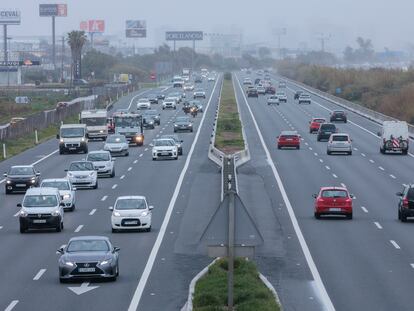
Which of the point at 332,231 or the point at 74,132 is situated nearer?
the point at 332,231

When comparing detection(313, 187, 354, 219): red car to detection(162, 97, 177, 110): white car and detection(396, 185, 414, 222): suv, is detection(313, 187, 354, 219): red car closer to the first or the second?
detection(396, 185, 414, 222): suv

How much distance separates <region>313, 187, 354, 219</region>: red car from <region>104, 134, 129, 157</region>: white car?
33.3m

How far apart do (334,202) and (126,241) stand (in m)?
9.25

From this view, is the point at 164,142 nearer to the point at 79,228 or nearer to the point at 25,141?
the point at 25,141

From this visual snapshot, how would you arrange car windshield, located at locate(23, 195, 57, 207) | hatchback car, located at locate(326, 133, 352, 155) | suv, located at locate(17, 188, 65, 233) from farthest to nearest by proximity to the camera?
hatchback car, located at locate(326, 133, 352, 155) → car windshield, located at locate(23, 195, 57, 207) → suv, located at locate(17, 188, 65, 233)

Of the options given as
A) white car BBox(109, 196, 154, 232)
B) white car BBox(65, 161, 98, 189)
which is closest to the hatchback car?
white car BBox(65, 161, 98, 189)

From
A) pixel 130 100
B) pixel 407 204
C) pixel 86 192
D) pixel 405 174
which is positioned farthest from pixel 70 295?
pixel 130 100

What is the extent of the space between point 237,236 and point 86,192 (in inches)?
1487

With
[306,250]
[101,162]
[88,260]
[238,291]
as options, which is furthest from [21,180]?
[238,291]

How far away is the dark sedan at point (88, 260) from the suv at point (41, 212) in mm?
10906

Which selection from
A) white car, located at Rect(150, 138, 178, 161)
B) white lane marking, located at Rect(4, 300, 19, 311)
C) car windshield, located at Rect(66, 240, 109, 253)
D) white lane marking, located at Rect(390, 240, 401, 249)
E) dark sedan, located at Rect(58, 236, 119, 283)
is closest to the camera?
white lane marking, located at Rect(4, 300, 19, 311)

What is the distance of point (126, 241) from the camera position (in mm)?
38781

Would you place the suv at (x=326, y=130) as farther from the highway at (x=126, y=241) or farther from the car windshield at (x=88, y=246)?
the car windshield at (x=88, y=246)

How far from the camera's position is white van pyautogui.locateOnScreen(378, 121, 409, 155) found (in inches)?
3036
